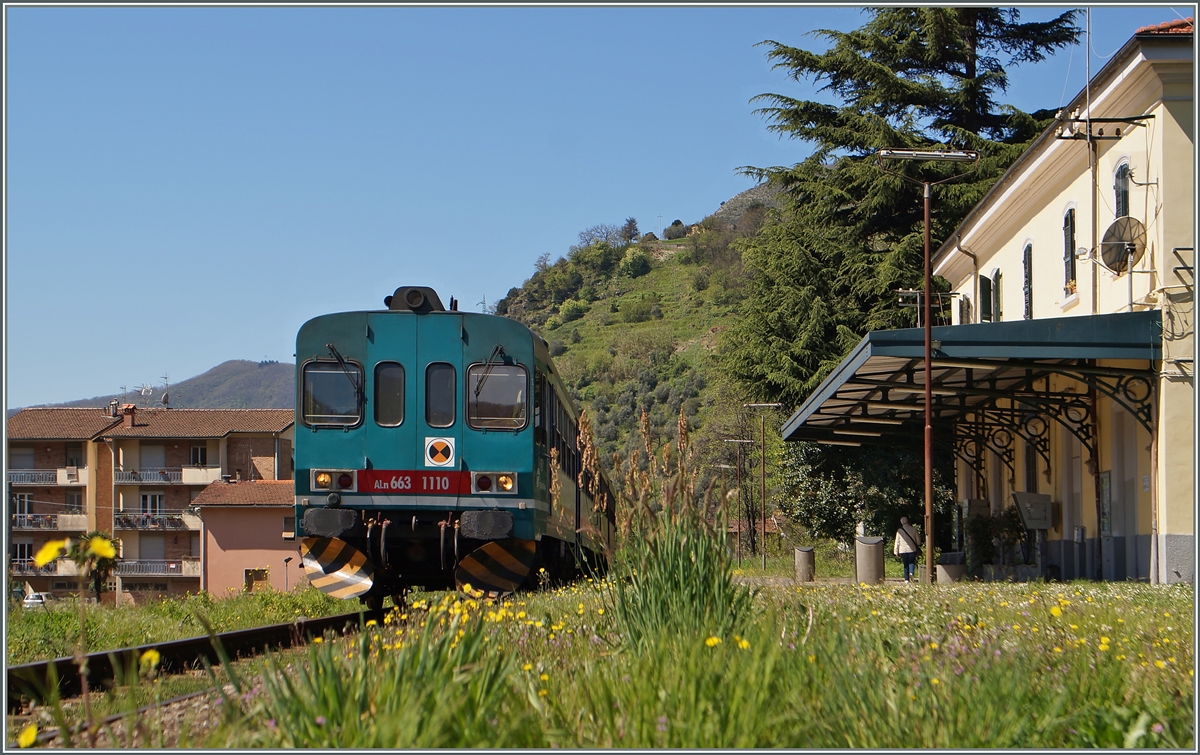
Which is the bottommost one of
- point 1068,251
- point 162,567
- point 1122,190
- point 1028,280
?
point 162,567

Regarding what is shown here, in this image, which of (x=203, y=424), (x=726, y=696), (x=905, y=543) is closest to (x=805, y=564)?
(x=905, y=543)

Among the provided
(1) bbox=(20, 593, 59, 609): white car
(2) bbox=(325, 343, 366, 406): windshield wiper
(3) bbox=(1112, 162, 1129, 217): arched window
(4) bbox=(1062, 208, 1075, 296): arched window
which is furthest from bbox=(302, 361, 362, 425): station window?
(4) bbox=(1062, 208, 1075, 296): arched window

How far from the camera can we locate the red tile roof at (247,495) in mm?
57809

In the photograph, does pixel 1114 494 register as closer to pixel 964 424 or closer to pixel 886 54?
pixel 964 424

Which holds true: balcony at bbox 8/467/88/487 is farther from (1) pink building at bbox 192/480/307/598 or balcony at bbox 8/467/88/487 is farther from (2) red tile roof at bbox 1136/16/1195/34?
(2) red tile roof at bbox 1136/16/1195/34

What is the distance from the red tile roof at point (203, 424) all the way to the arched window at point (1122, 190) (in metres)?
58.8

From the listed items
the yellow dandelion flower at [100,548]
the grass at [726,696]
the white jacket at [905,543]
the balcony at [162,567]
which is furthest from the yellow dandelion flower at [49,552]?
the balcony at [162,567]

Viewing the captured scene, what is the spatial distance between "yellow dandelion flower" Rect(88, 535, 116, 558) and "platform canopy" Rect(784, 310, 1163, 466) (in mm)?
12759

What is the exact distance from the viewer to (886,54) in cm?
3653

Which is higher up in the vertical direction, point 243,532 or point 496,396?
point 496,396

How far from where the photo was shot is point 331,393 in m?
12.4

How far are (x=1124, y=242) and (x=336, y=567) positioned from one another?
36.6 feet

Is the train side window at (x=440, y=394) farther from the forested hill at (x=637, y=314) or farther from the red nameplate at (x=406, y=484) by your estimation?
the forested hill at (x=637, y=314)

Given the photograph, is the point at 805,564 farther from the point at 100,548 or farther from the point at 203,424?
the point at 203,424
